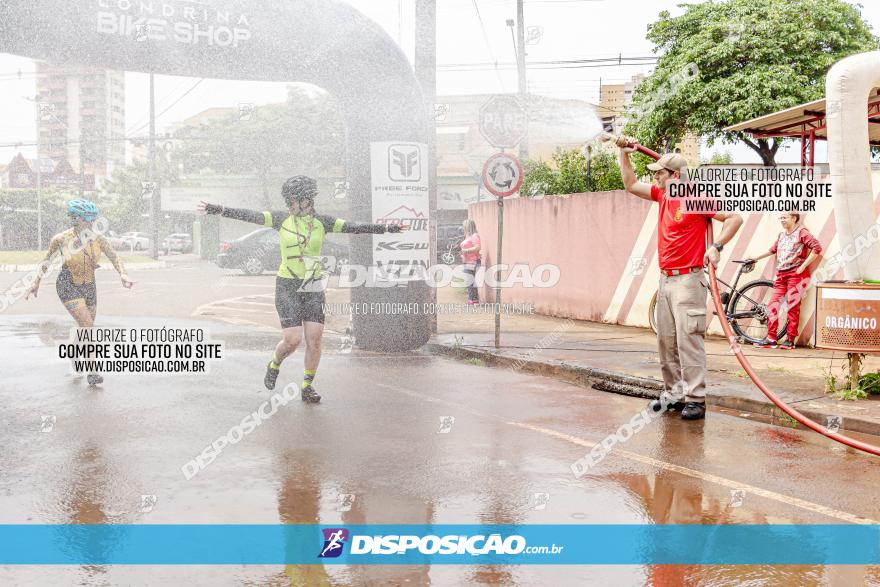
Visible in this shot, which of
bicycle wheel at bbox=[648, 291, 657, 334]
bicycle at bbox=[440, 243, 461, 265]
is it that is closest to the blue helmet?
bicycle wheel at bbox=[648, 291, 657, 334]

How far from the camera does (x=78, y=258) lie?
29.3 feet

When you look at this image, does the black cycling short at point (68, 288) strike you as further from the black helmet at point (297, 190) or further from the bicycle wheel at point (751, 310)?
the bicycle wheel at point (751, 310)

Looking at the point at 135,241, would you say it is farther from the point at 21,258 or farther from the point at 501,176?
the point at 501,176

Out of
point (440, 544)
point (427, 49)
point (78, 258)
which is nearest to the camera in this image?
point (440, 544)

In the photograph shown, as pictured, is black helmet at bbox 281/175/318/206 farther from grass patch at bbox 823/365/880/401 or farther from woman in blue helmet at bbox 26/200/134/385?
grass patch at bbox 823/365/880/401

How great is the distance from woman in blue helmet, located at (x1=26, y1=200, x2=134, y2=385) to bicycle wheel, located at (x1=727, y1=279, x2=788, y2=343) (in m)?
7.84

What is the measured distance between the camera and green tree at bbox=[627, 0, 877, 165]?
26922 millimetres

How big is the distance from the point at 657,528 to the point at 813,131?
7.47m

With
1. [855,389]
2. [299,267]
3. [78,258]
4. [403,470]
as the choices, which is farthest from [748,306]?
[78,258]

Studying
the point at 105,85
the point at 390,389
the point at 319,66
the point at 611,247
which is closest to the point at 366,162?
the point at 319,66

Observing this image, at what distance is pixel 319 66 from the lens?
35.4 feet

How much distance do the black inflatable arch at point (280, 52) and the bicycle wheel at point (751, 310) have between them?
13.9 feet

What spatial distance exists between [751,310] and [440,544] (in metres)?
8.70

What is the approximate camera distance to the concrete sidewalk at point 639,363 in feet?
25.8
